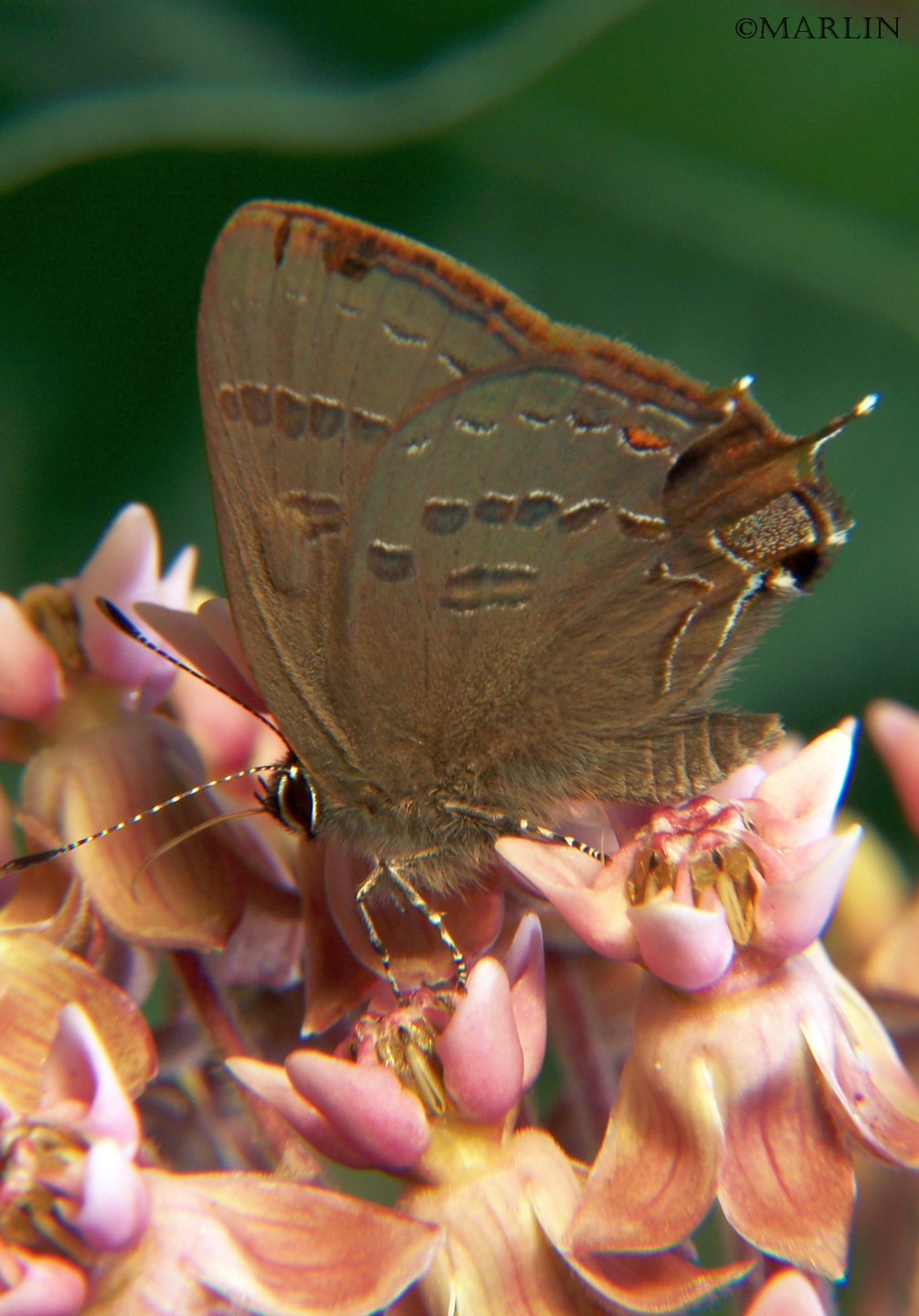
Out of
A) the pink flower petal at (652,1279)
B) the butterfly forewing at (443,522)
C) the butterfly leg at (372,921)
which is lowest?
the pink flower petal at (652,1279)

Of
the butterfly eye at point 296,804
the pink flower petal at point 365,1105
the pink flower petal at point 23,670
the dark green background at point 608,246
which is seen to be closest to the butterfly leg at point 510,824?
the butterfly eye at point 296,804

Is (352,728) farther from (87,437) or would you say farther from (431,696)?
(87,437)

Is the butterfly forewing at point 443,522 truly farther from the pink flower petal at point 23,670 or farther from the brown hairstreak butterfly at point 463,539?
the pink flower petal at point 23,670

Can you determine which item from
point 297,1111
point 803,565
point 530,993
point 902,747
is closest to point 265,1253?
point 297,1111

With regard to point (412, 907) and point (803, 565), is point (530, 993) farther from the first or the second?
point (803, 565)

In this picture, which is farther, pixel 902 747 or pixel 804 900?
pixel 902 747

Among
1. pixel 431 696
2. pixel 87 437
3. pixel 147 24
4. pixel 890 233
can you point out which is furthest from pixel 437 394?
pixel 890 233

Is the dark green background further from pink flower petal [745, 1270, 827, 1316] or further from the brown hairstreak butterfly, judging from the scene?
pink flower petal [745, 1270, 827, 1316]

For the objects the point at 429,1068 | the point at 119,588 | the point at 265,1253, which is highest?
the point at 119,588
